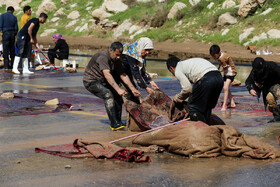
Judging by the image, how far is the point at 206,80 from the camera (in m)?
8.05

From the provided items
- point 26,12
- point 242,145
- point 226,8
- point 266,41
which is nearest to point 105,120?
point 242,145

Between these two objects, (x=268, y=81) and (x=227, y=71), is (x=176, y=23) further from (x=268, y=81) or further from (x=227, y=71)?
(x=268, y=81)

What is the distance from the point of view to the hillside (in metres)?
30.2

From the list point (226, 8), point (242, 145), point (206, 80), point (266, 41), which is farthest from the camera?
point (226, 8)

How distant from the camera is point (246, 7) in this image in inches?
1282

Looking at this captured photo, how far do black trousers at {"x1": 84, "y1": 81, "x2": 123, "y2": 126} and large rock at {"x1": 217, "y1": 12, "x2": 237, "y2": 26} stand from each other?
24.3 metres

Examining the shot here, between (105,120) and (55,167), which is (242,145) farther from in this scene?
(105,120)

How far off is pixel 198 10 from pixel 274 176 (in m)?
31.9

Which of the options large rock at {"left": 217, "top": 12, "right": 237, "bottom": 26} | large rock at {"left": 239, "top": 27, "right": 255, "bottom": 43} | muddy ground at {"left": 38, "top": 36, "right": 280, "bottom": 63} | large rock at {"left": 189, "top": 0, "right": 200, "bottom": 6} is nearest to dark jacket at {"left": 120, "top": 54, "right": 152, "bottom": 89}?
muddy ground at {"left": 38, "top": 36, "right": 280, "bottom": 63}

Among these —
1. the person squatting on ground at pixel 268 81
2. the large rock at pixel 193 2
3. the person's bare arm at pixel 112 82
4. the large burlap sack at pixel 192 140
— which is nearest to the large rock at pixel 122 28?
the large rock at pixel 193 2

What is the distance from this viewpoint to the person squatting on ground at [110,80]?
9047 millimetres

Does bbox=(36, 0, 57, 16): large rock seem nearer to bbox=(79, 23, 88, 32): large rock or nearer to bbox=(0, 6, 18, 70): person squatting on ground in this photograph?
bbox=(79, 23, 88, 32): large rock

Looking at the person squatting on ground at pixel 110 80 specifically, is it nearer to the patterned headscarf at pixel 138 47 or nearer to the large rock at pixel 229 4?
the patterned headscarf at pixel 138 47

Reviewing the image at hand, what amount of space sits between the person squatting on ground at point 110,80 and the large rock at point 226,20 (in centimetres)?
2422
